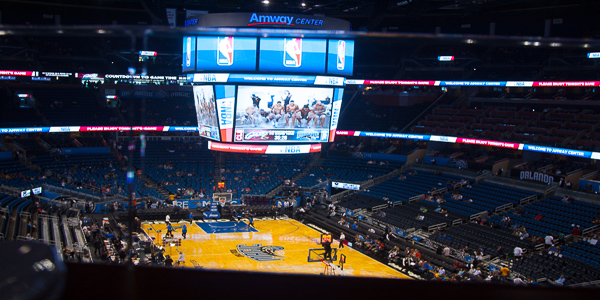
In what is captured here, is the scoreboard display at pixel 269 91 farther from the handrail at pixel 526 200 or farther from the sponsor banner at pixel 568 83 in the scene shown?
the sponsor banner at pixel 568 83

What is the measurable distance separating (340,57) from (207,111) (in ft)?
18.3

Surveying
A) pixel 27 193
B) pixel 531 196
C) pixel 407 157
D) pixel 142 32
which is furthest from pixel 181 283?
pixel 407 157

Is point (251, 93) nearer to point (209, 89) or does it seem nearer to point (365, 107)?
point (209, 89)

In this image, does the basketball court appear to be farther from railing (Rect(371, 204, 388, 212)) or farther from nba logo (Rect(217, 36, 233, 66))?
nba logo (Rect(217, 36, 233, 66))

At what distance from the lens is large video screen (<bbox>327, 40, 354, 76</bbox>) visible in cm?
1540

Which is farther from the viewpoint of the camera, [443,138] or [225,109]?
[443,138]

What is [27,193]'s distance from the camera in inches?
565

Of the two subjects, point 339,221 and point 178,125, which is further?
point 178,125

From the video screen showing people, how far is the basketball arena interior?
6 cm

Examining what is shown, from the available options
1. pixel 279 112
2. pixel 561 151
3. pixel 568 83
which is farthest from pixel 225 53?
pixel 568 83

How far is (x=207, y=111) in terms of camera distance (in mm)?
17516

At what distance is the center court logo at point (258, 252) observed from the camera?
17555mm

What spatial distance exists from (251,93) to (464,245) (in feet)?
32.9

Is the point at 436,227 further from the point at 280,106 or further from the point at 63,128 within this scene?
the point at 63,128
